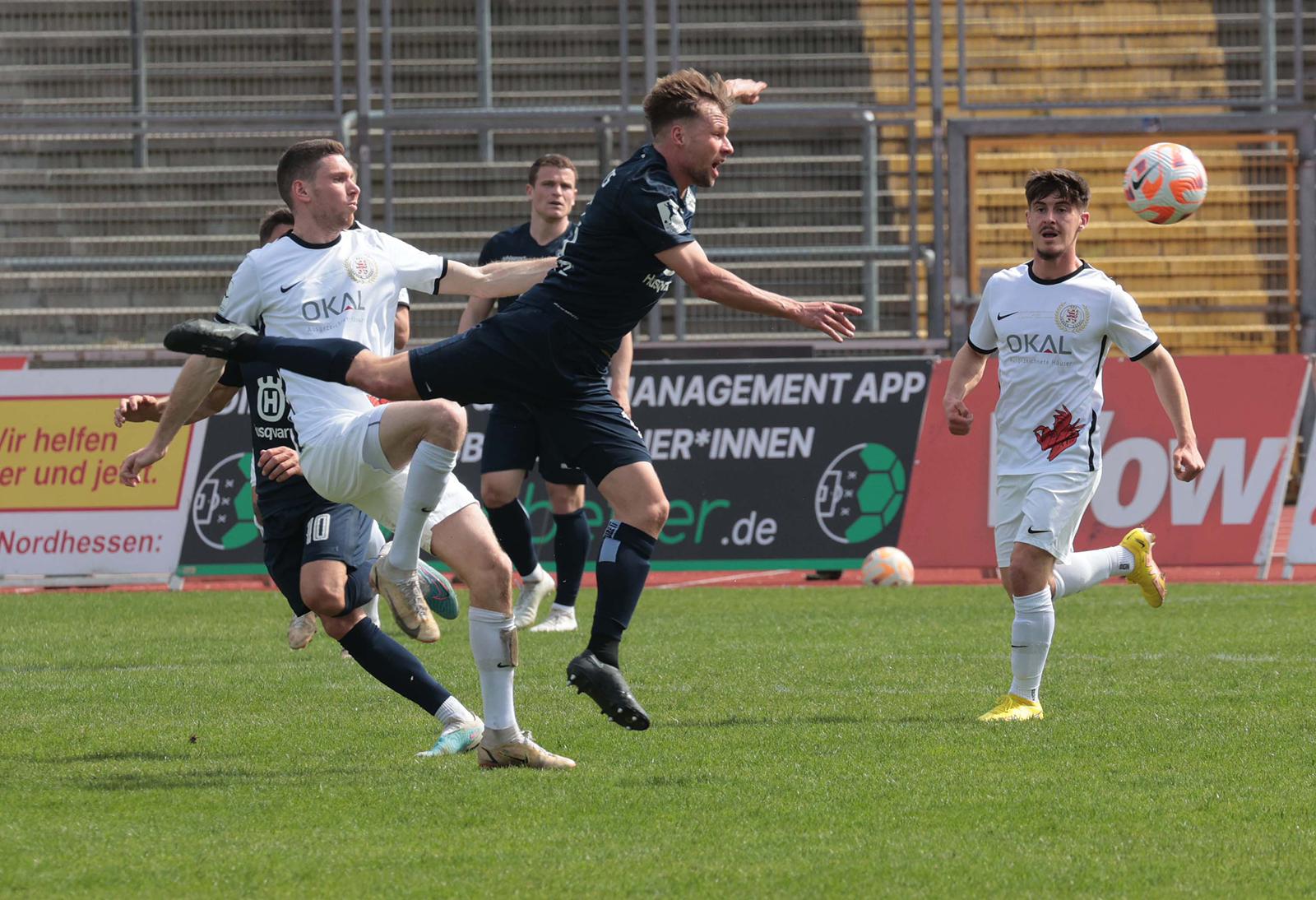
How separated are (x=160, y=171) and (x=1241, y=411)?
11.2 meters

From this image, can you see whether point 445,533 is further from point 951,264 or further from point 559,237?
point 951,264

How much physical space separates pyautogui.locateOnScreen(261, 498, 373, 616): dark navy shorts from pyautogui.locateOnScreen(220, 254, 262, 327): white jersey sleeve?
2.20 ft

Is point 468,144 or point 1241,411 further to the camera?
point 468,144

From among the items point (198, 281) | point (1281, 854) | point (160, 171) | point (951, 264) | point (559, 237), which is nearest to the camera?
point (1281, 854)

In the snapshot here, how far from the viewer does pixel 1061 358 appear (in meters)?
6.99

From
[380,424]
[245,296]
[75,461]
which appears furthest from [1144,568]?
[75,461]

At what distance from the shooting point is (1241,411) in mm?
12812

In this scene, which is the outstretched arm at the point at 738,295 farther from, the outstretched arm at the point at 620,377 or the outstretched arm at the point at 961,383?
the outstretched arm at the point at 620,377

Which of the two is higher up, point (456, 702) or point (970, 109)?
point (970, 109)

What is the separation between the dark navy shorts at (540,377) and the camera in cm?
559

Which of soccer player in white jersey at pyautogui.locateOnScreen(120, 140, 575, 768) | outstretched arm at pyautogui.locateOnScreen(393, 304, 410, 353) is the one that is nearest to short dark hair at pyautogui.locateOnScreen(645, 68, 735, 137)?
soccer player in white jersey at pyautogui.locateOnScreen(120, 140, 575, 768)

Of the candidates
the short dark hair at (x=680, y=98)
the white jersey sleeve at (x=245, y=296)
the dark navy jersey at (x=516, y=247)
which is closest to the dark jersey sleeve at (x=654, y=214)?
the short dark hair at (x=680, y=98)

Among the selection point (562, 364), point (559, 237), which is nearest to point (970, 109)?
point (559, 237)

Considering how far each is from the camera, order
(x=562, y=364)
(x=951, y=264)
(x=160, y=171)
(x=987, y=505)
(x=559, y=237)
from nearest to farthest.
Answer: (x=562, y=364)
(x=559, y=237)
(x=987, y=505)
(x=951, y=264)
(x=160, y=171)
